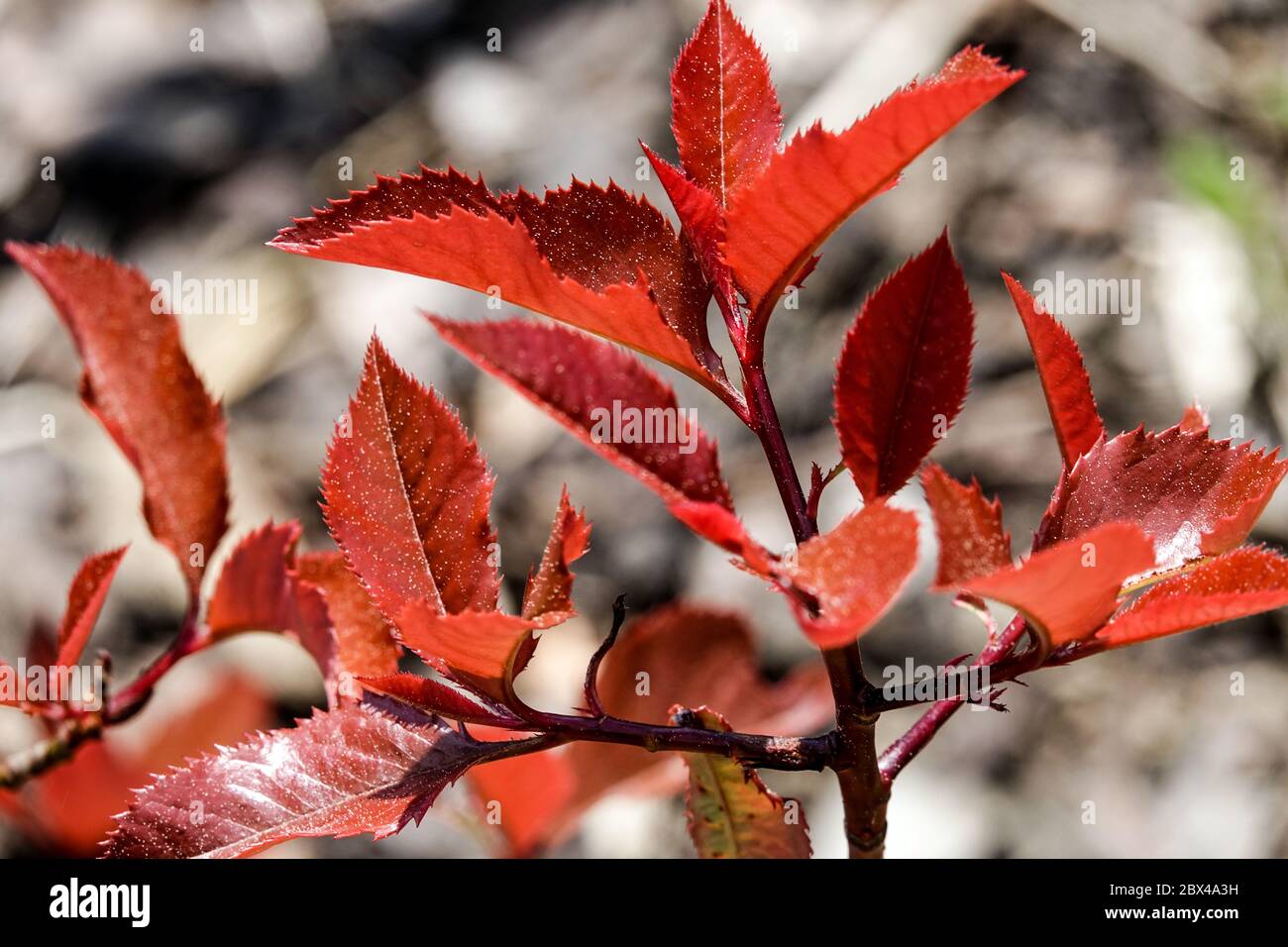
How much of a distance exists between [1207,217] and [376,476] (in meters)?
1.92

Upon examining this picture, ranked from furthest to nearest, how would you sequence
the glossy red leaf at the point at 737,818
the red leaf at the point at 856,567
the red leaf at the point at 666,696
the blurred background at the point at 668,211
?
the blurred background at the point at 668,211 < the red leaf at the point at 666,696 < the glossy red leaf at the point at 737,818 < the red leaf at the point at 856,567

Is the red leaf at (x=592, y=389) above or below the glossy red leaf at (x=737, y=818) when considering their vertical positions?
above

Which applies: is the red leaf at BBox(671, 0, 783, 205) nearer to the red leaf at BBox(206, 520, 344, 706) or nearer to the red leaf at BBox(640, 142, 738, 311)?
the red leaf at BBox(640, 142, 738, 311)

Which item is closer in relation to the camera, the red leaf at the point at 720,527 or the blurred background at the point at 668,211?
the red leaf at the point at 720,527

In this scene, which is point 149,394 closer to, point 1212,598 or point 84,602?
point 84,602

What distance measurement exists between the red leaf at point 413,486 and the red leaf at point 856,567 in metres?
0.20

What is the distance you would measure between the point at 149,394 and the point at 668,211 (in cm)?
137

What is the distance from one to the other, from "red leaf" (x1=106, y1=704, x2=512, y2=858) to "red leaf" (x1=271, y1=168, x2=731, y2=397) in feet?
0.71

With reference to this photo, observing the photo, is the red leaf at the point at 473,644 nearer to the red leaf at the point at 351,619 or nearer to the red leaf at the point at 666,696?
the red leaf at the point at 351,619

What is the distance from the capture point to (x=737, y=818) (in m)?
0.67

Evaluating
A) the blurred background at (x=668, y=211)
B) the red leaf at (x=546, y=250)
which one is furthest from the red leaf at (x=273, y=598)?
the blurred background at (x=668, y=211)

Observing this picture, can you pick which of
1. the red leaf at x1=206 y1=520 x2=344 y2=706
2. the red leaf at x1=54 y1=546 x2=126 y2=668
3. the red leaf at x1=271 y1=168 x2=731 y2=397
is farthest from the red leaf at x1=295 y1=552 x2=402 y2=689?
the red leaf at x1=271 y1=168 x2=731 y2=397

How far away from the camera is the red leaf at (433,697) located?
540 millimetres

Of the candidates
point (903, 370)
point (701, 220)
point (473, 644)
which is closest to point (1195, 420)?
point (903, 370)
